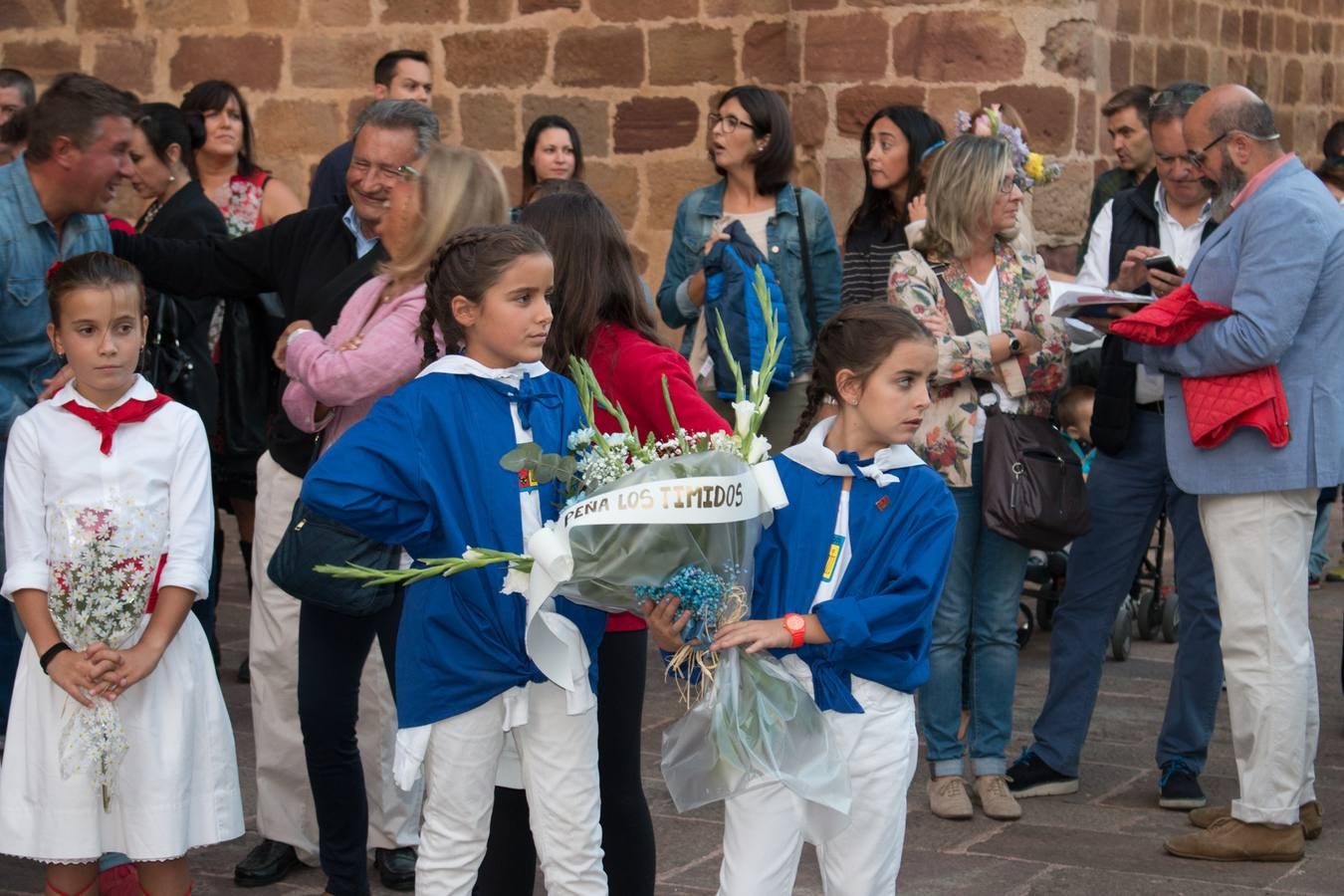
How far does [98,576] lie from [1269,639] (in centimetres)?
316

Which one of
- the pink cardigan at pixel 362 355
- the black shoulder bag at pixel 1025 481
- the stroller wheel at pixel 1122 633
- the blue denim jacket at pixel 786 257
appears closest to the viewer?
the pink cardigan at pixel 362 355

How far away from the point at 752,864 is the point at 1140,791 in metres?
2.62

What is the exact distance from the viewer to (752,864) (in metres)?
3.75

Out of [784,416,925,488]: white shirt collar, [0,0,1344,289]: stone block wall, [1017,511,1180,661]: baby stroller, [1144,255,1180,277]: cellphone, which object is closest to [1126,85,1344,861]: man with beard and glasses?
[1144,255,1180,277]: cellphone

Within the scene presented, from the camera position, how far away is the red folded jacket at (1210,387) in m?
5.17

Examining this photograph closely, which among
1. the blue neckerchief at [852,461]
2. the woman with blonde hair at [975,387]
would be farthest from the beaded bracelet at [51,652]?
the woman with blonde hair at [975,387]

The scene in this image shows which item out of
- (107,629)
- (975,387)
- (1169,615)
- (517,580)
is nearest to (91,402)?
(107,629)

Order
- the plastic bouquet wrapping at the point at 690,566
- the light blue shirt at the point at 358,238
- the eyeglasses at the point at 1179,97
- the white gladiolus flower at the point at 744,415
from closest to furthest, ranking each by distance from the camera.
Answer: the plastic bouquet wrapping at the point at 690,566
the white gladiolus flower at the point at 744,415
the light blue shirt at the point at 358,238
the eyeglasses at the point at 1179,97

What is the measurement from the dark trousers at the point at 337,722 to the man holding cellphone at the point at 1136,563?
2316mm

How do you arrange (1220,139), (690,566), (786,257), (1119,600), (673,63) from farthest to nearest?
(673,63)
(786,257)
(1119,600)
(1220,139)
(690,566)

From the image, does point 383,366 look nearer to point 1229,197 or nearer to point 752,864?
point 752,864

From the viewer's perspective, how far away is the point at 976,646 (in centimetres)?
593

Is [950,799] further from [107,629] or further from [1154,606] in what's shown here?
[1154,606]

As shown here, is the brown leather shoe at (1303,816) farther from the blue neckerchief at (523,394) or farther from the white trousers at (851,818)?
the blue neckerchief at (523,394)
